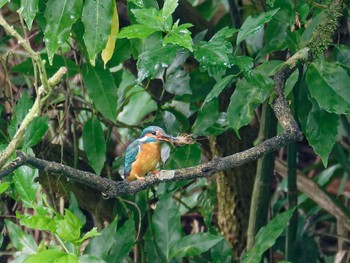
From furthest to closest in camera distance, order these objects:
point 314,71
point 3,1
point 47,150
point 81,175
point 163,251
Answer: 1. point 47,150
2. point 163,251
3. point 314,71
4. point 3,1
5. point 81,175

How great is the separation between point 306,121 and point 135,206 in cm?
92

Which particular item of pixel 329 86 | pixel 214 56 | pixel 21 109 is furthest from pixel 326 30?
pixel 21 109

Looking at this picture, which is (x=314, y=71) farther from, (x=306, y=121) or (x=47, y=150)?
(x=47, y=150)

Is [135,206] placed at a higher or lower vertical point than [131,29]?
lower

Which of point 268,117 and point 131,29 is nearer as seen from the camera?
point 131,29

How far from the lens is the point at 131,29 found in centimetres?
262

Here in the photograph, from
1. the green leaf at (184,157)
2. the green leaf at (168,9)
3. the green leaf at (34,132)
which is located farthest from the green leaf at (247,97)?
the green leaf at (34,132)

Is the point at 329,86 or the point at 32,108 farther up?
the point at 32,108

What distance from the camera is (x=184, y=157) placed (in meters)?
3.41

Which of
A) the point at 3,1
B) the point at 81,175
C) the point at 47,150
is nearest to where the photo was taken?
the point at 81,175

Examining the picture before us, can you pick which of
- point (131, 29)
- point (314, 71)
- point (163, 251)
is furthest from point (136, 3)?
point (163, 251)

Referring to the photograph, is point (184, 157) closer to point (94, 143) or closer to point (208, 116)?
point (208, 116)

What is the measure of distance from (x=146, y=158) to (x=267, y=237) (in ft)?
1.77

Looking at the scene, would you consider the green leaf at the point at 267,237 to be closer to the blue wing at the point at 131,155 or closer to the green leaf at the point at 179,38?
the blue wing at the point at 131,155
